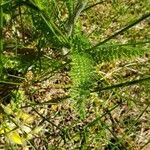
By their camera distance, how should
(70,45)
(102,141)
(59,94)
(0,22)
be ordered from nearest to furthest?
1. (0,22)
2. (70,45)
3. (102,141)
4. (59,94)

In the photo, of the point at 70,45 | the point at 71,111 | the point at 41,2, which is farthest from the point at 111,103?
the point at 41,2

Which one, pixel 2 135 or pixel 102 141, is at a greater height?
pixel 2 135

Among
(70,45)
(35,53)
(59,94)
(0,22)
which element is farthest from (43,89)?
(0,22)

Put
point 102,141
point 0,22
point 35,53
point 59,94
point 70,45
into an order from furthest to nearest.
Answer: point 59,94 < point 102,141 < point 35,53 < point 70,45 < point 0,22

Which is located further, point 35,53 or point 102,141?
point 102,141

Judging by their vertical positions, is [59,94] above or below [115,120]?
above

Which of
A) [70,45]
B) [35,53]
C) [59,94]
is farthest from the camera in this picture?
[59,94]

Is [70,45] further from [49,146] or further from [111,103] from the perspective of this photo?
[111,103]

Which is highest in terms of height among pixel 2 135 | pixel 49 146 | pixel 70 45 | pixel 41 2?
pixel 41 2

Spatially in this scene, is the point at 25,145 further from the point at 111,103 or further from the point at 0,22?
the point at 0,22
